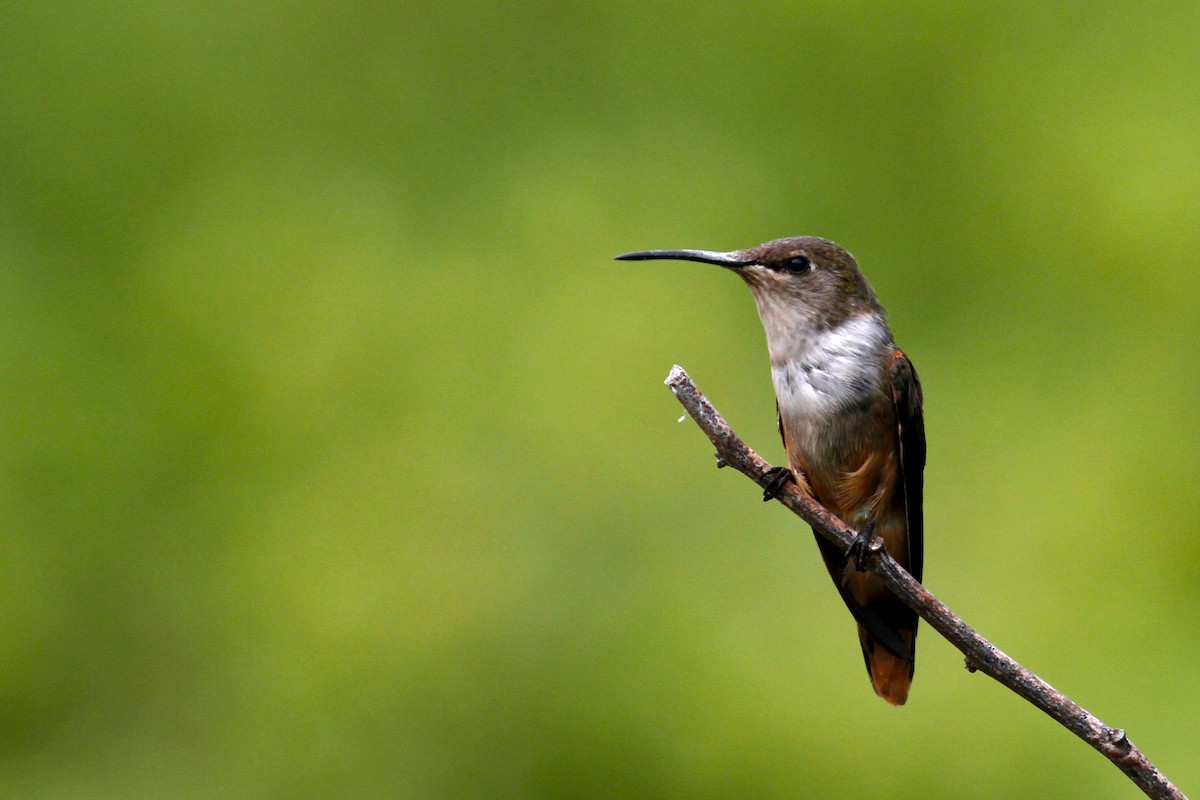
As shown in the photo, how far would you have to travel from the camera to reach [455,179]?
6.14m

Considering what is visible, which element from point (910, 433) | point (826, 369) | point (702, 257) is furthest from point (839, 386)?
point (702, 257)

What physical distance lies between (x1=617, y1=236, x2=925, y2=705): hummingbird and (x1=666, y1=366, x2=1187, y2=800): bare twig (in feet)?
1.34

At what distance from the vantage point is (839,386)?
2.66 meters

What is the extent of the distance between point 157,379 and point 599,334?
7.05ft

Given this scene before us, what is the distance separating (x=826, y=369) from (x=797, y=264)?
271 millimetres

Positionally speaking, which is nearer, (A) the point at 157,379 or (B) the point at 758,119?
(A) the point at 157,379

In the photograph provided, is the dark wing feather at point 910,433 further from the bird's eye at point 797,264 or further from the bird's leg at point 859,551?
the bird's leg at point 859,551

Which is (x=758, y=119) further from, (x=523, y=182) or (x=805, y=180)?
(x=523, y=182)

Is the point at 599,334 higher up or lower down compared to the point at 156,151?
higher up

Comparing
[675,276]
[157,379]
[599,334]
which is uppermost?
[675,276]

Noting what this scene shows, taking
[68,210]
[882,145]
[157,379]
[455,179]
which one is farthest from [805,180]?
[68,210]

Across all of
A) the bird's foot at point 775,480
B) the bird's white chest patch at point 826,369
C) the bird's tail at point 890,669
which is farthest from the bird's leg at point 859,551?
the bird's tail at point 890,669

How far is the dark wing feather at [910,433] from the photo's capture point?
108 inches

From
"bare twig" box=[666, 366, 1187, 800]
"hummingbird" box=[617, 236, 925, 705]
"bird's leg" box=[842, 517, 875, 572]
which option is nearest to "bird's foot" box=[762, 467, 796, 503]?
"bare twig" box=[666, 366, 1187, 800]
